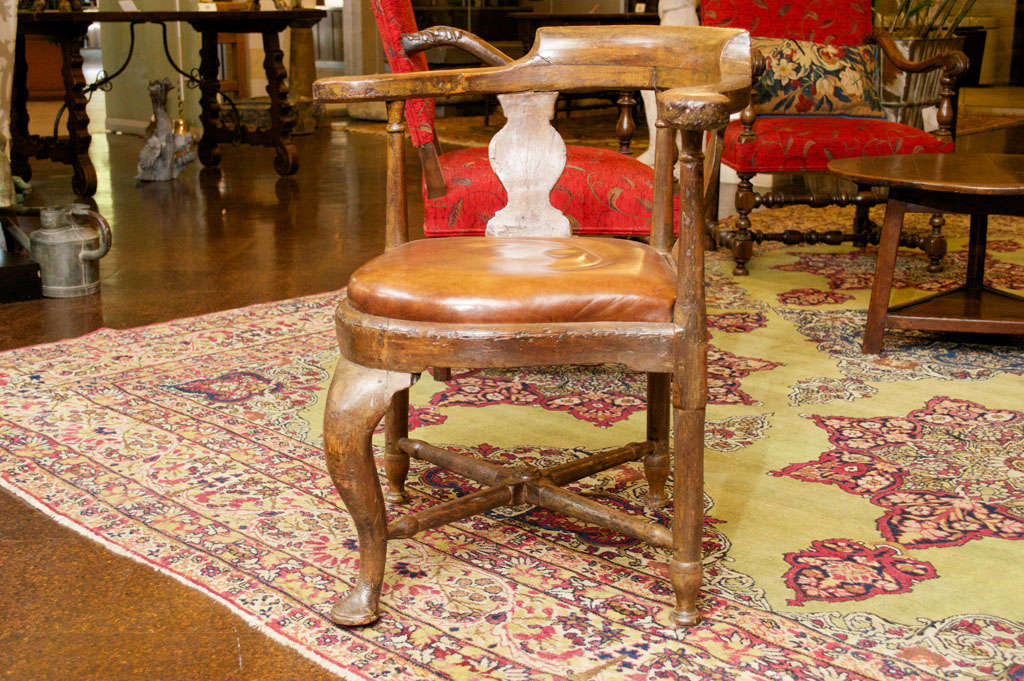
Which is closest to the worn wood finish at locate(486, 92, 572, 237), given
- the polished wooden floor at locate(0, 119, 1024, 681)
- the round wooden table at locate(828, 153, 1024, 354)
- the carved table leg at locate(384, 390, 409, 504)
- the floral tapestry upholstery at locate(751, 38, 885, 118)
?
the carved table leg at locate(384, 390, 409, 504)

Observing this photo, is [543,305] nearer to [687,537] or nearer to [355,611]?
[687,537]

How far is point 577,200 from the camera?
105 inches

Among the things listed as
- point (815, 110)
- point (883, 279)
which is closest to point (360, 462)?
point (883, 279)

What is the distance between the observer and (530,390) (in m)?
2.69

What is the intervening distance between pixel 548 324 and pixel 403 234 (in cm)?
49

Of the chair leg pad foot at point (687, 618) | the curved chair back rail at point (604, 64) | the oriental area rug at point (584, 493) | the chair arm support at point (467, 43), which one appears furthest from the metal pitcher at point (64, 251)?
the chair leg pad foot at point (687, 618)

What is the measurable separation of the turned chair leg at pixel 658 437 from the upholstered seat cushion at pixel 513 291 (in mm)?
395

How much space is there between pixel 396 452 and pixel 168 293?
6.43 feet

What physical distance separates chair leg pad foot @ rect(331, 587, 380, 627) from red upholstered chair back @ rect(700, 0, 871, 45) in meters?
3.51

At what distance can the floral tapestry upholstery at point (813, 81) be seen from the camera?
4.18 metres

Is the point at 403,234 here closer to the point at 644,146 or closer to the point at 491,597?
the point at 491,597

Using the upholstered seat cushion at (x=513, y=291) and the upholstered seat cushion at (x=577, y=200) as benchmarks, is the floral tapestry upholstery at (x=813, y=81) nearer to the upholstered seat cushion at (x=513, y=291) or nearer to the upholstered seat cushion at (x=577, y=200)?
the upholstered seat cushion at (x=577, y=200)

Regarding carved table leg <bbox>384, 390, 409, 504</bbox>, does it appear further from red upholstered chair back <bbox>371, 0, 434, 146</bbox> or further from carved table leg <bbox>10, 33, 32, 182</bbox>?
carved table leg <bbox>10, 33, 32, 182</bbox>

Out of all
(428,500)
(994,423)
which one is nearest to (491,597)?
(428,500)
